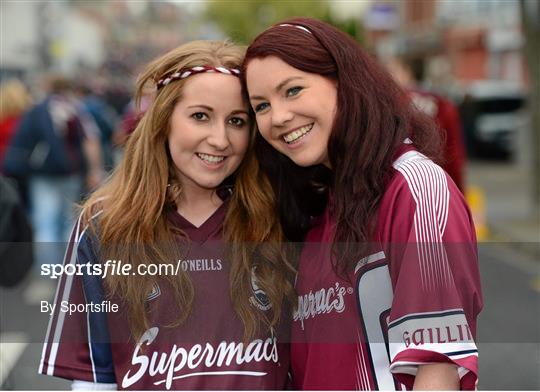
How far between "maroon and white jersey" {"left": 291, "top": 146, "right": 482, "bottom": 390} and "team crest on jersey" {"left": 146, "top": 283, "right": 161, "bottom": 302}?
15.0 inches

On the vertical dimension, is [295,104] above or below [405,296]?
above

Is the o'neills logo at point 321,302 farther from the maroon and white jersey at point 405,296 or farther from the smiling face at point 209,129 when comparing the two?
the smiling face at point 209,129

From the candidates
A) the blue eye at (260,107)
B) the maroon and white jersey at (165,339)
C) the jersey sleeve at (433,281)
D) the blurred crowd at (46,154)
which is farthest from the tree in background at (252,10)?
the jersey sleeve at (433,281)

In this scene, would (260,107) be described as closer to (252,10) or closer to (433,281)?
(433,281)

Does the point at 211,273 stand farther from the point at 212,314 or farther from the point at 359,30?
the point at 359,30

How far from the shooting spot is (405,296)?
182cm

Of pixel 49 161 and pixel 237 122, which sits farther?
pixel 49 161

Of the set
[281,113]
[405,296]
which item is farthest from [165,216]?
[405,296]

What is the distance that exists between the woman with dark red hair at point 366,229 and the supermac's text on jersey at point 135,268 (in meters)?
0.24

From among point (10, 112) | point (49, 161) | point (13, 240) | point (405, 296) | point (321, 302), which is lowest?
point (405, 296)

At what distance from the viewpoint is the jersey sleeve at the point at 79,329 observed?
2.13 meters

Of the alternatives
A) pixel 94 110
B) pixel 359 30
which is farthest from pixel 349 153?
pixel 359 30

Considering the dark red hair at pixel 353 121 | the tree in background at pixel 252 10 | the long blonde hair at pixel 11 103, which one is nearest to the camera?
the dark red hair at pixel 353 121

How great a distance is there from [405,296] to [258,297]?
0.47 meters
